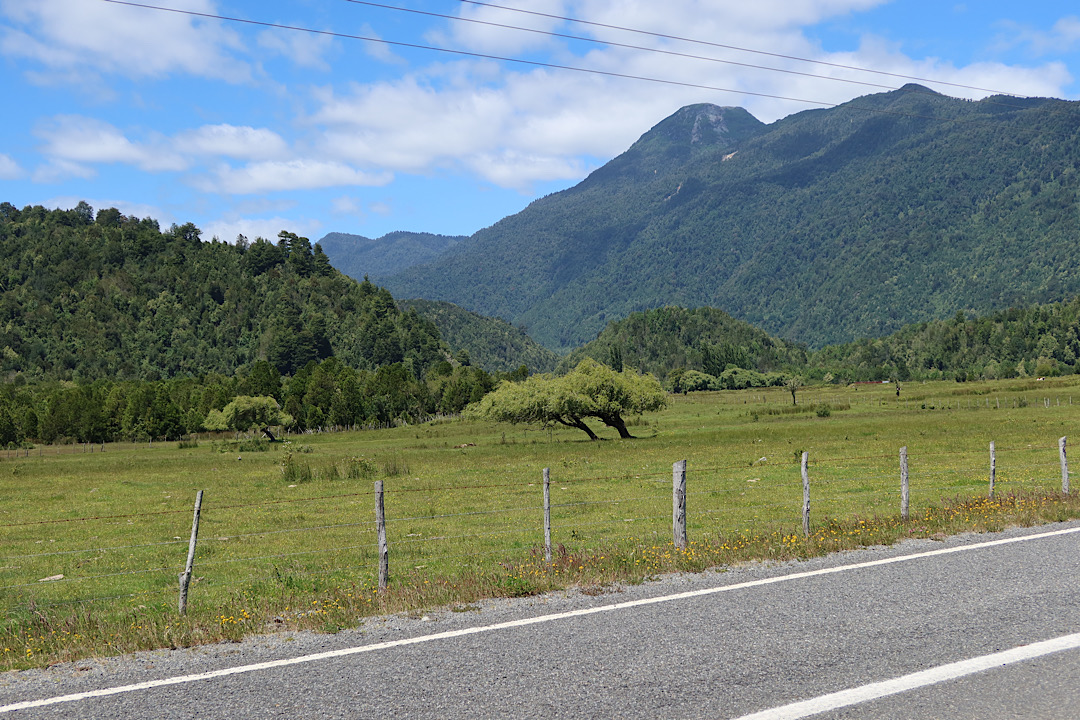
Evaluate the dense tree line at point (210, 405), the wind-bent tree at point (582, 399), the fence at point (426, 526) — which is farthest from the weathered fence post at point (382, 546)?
the dense tree line at point (210, 405)

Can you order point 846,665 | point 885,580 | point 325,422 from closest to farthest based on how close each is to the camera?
1. point 846,665
2. point 885,580
3. point 325,422

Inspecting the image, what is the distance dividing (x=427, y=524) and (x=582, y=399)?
152ft

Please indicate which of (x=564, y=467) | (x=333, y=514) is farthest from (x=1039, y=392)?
(x=333, y=514)

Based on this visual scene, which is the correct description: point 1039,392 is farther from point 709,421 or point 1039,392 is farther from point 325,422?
point 325,422

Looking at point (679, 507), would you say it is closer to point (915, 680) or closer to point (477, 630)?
point (477, 630)

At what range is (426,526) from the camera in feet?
85.1

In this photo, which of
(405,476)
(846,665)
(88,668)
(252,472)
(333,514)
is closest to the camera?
(846,665)

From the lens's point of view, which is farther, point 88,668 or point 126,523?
point 126,523

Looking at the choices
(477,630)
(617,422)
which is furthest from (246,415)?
(477,630)

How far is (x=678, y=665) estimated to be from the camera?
9219mm

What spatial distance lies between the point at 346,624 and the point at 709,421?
300ft

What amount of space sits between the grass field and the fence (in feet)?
0.38

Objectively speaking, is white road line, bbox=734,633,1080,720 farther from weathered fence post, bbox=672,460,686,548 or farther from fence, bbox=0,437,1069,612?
weathered fence post, bbox=672,460,686,548

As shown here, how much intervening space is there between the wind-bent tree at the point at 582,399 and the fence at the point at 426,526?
34.2 meters
